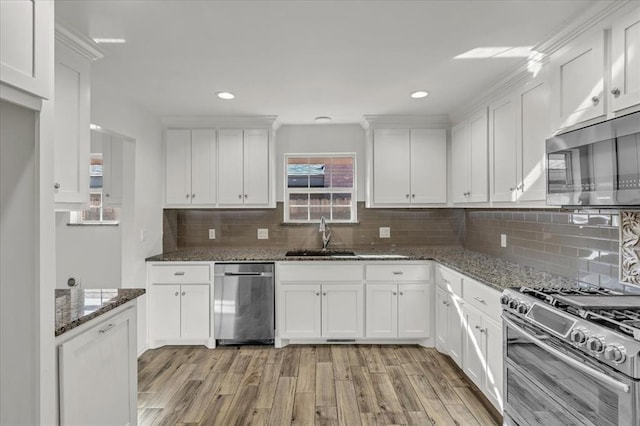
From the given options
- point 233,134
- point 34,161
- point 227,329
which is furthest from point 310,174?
point 34,161

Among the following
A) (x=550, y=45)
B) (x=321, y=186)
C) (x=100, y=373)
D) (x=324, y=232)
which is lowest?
(x=100, y=373)

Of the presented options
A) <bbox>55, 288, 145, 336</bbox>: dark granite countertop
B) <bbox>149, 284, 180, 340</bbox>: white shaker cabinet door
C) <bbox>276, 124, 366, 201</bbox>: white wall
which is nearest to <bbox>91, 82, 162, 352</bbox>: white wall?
<bbox>149, 284, 180, 340</bbox>: white shaker cabinet door

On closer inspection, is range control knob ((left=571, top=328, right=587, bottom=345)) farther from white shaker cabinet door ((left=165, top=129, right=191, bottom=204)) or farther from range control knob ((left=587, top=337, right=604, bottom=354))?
white shaker cabinet door ((left=165, top=129, right=191, bottom=204))

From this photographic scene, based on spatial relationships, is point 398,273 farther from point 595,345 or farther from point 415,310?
point 595,345

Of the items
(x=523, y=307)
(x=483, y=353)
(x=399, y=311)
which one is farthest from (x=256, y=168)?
(x=523, y=307)

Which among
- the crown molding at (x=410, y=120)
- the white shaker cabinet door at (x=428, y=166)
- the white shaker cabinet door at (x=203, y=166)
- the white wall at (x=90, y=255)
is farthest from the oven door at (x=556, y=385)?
the white wall at (x=90, y=255)

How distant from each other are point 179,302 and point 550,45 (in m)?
3.59

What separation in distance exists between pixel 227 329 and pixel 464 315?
2184mm

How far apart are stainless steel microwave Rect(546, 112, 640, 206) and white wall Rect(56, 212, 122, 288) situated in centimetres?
375

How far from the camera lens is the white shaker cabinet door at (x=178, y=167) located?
375cm

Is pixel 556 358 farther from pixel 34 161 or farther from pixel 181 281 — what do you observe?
pixel 181 281

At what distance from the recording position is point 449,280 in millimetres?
3018

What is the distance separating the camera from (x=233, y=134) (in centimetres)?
378

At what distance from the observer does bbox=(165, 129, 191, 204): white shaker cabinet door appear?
12.3 ft
